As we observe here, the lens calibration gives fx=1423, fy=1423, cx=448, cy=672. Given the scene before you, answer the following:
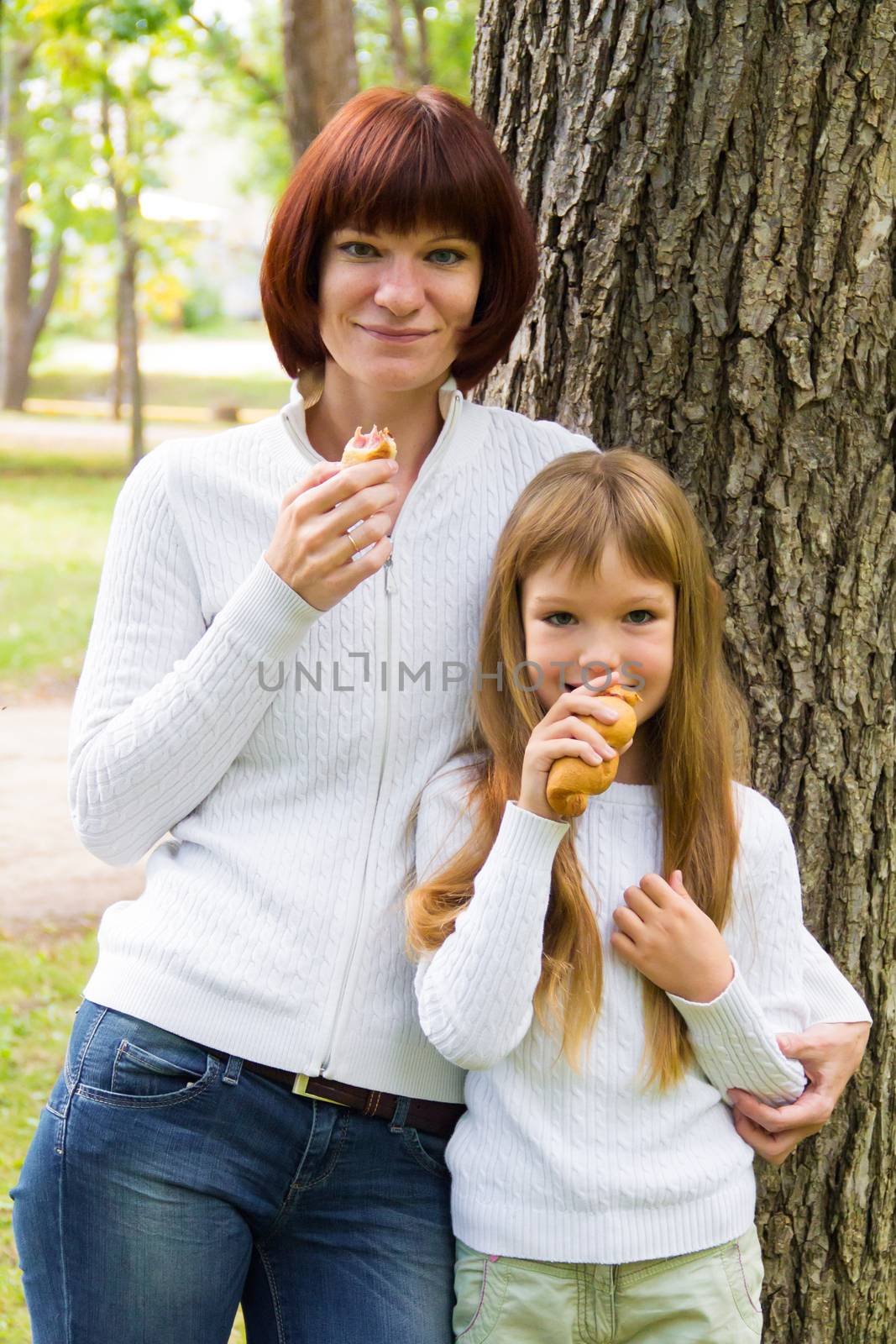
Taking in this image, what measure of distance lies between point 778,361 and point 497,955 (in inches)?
45.6

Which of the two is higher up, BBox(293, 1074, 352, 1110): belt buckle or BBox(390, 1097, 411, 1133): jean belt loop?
BBox(293, 1074, 352, 1110): belt buckle

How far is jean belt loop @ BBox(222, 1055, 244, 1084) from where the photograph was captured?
1943 millimetres

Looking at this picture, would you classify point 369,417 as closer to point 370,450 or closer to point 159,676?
point 370,450

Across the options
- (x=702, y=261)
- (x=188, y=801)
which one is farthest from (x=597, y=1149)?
(x=702, y=261)

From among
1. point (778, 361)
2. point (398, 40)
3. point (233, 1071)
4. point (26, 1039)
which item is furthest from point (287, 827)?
point (398, 40)

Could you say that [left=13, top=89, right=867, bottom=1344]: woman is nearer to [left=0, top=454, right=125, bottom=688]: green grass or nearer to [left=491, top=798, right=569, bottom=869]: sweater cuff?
[left=491, top=798, right=569, bottom=869]: sweater cuff

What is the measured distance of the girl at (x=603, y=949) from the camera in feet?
6.15

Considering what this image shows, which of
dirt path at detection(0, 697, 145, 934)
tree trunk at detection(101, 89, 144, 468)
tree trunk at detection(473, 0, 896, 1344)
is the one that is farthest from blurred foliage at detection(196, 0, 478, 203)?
tree trunk at detection(473, 0, 896, 1344)

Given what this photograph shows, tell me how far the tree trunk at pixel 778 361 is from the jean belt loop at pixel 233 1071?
1.06 m

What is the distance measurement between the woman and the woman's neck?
0.02 m

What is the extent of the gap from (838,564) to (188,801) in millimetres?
1189

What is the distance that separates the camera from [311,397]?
2.25 m

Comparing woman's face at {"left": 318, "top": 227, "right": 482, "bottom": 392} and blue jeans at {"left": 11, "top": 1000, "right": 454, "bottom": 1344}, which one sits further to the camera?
woman's face at {"left": 318, "top": 227, "right": 482, "bottom": 392}

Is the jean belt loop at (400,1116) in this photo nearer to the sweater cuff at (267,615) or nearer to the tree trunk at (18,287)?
the sweater cuff at (267,615)
